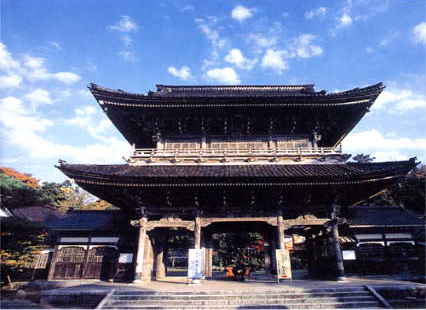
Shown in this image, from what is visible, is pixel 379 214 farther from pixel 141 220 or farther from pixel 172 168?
pixel 141 220

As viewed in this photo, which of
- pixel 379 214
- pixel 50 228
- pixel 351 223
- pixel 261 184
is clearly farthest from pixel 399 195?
pixel 50 228

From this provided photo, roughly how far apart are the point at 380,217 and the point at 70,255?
2058cm

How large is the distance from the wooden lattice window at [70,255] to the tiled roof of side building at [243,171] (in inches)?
231

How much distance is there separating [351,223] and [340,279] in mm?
3692

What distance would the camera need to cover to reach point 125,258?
48.2ft

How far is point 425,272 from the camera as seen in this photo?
47.0ft

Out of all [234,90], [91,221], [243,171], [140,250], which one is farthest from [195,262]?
[234,90]

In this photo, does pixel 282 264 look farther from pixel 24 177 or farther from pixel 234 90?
pixel 24 177

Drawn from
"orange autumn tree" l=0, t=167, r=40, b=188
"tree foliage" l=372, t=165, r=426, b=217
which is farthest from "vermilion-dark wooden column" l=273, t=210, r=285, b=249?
"orange autumn tree" l=0, t=167, r=40, b=188

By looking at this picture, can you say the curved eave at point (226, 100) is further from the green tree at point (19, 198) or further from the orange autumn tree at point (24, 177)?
the orange autumn tree at point (24, 177)

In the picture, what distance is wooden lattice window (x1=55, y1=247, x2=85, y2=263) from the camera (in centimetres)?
1539

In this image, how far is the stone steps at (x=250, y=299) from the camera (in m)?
9.65

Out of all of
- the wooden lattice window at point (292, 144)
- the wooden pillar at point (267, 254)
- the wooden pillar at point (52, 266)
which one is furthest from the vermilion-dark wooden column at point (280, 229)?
the wooden pillar at point (52, 266)

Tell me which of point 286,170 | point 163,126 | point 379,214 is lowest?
point 379,214
